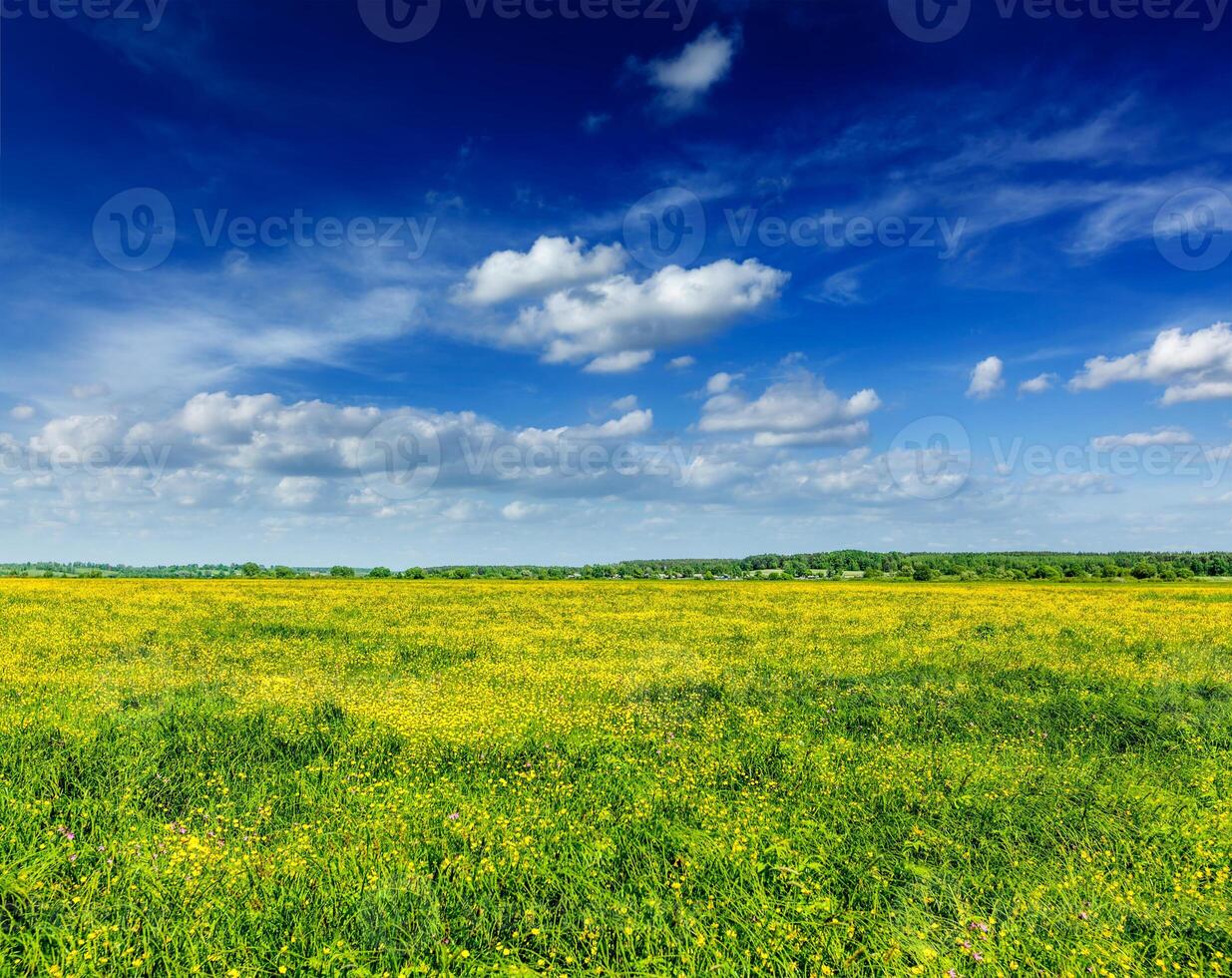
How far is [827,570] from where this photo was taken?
430ft

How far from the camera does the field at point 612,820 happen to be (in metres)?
4.71

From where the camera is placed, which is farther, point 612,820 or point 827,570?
point 827,570

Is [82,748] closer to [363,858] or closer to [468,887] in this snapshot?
[363,858]

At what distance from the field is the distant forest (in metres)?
78.5

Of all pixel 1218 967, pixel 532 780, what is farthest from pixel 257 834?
pixel 1218 967

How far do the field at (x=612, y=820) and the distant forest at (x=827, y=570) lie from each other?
257 feet

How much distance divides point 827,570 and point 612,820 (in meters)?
133

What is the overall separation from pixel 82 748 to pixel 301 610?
20975 millimetres

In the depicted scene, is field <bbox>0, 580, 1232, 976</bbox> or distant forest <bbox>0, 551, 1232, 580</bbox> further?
distant forest <bbox>0, 551, 1232, 580</bbox>

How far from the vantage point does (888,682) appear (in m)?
13.1

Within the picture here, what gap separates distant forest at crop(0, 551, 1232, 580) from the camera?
101 m

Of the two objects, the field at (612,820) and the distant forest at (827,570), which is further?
the distant forest at (827,570)

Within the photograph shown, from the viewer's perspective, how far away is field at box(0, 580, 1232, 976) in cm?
471

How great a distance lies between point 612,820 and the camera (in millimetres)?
6586
